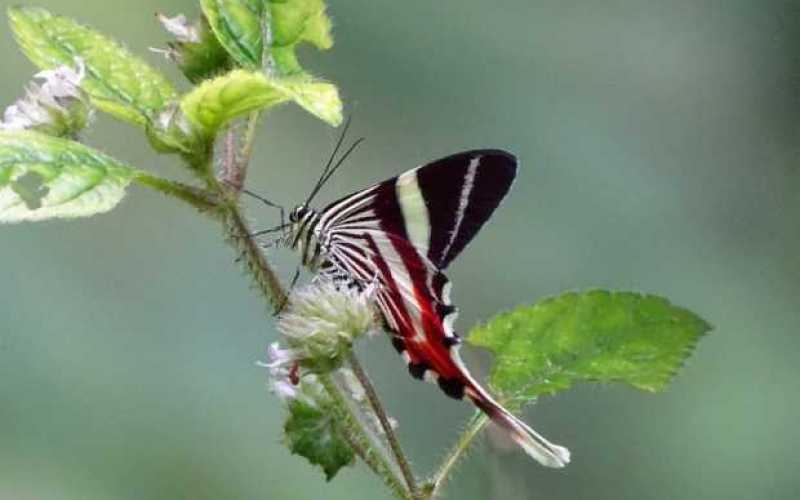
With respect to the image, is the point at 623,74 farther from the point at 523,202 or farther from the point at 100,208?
the point at 100,208

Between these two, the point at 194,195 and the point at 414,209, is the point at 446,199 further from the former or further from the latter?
the point at 194,195

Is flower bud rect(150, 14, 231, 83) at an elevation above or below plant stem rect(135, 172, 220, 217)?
above

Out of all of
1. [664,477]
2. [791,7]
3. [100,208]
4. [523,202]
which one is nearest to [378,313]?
[100,208]

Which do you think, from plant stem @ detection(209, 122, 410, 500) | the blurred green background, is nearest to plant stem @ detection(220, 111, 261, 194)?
plant stem @ detection(209, 122, 410, 500)

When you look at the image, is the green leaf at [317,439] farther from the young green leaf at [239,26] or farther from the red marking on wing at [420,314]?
the young green leaf at [239,26]

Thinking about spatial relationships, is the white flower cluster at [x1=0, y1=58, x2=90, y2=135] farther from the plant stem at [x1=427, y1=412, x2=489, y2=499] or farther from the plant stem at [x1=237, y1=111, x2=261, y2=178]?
the plant stem at [x1=427, y1=412, x2=489, y2=499]

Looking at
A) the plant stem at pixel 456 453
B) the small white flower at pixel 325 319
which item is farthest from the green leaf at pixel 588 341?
the small white flower at pixel 325 319
